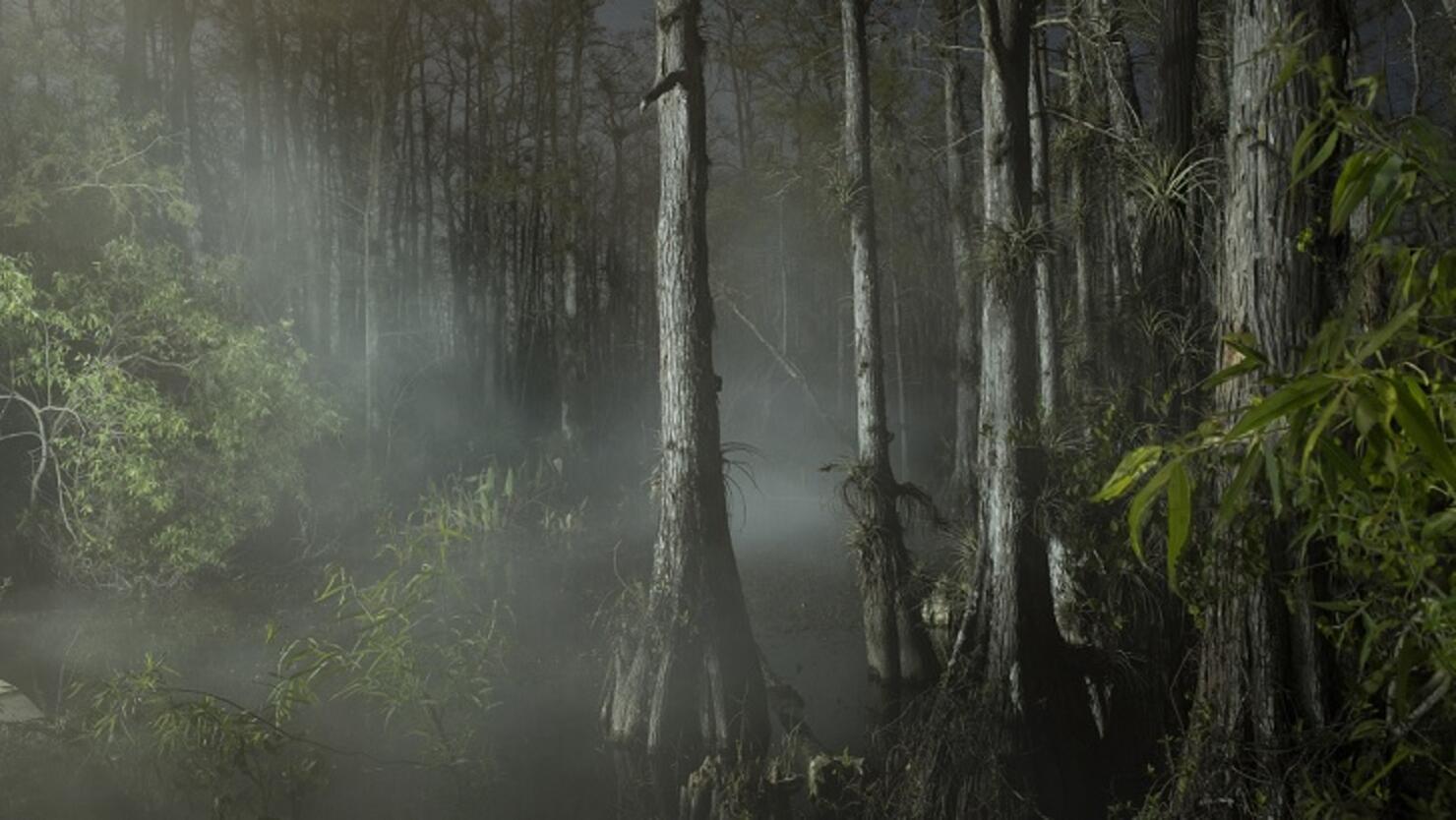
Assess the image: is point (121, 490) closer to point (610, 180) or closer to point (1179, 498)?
point (1179, 498)

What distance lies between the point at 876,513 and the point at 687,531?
6.68 ft

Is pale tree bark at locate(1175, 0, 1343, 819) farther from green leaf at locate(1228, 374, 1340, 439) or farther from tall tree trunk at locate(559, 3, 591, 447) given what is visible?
tall tree trunk at locate(559, 3, 591, 447)

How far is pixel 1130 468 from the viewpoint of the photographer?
1.41 meters

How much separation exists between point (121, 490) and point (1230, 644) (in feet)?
32.5

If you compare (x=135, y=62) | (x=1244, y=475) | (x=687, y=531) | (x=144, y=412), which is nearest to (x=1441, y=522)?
(x=1244, y=475)

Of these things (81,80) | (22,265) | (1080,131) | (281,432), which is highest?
(81,80)

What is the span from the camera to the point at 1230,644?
323cm

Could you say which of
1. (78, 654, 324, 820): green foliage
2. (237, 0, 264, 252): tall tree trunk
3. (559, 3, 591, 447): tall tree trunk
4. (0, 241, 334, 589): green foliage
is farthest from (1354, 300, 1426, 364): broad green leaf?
(237, 0, 264, 252): tall tree trunk

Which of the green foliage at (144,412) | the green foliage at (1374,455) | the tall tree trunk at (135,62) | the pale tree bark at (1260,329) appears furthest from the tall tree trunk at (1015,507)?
the tall tree trunk at (135,62)

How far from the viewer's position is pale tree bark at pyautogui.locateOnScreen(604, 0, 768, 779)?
7.05 m

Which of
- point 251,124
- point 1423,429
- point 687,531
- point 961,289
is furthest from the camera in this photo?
point 251,124

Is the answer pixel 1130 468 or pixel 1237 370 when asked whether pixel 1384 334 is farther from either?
pixel 1130 468

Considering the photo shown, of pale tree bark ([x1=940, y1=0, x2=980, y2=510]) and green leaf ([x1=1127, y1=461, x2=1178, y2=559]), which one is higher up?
pale tree bark ([x1=940, y1=0, x2=980, y2=510])

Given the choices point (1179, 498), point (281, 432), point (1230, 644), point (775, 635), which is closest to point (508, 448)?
point (281, 432)
